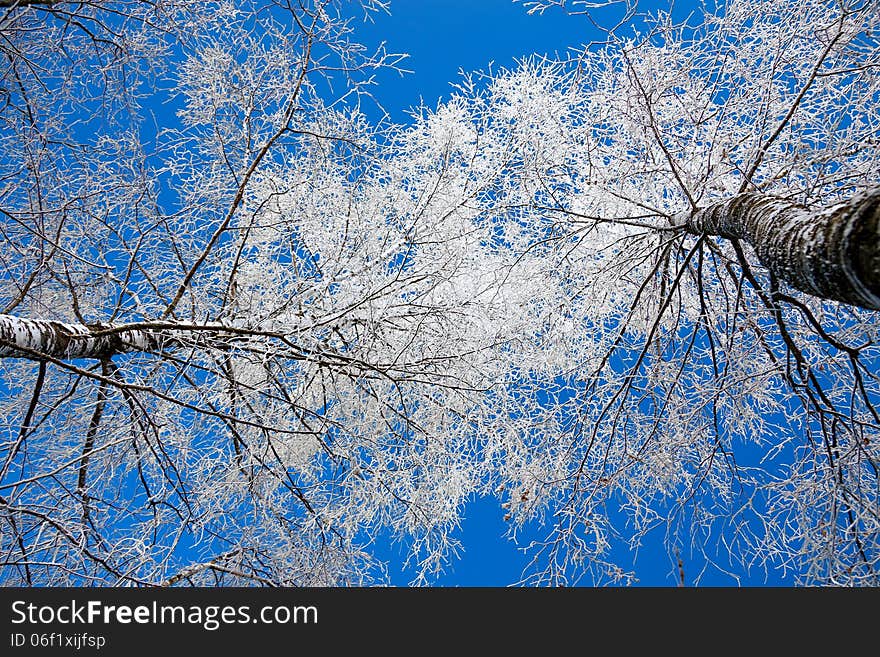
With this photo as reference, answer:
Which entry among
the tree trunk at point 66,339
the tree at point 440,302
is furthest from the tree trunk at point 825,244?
the tree trunk at point 66,339

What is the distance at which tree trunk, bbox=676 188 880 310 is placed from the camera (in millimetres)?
1042

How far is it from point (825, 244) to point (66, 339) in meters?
2.18

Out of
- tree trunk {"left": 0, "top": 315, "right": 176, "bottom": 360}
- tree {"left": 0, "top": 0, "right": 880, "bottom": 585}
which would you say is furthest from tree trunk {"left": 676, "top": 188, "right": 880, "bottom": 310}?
tree trunk {"left": 0, "top": 315, "right": 176, "bottom": 360}

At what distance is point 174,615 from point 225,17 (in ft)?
7.78

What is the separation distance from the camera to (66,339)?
2.07 metres

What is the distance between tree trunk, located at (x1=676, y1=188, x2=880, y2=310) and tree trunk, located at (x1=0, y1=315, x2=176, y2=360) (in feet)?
5.90

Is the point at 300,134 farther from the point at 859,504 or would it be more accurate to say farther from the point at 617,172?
the point at 859,504

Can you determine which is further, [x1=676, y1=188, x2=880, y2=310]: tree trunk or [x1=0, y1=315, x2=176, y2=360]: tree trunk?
[x1=0, y1=315, x2=176, y2=360]: tree trunk

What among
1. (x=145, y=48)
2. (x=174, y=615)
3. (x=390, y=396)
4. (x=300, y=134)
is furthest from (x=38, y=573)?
(x=145, y=48)

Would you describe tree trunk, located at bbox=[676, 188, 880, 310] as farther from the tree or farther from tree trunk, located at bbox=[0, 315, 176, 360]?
tree trunk, located at bbox=[0, 315, 176, 360]

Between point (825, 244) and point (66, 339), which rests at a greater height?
point (66, 339)

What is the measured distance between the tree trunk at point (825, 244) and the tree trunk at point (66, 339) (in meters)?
1.80

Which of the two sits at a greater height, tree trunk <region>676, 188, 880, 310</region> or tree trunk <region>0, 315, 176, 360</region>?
tree trunk <region>0, 315, 176, 360</region>

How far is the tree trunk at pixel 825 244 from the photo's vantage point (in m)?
1.04
